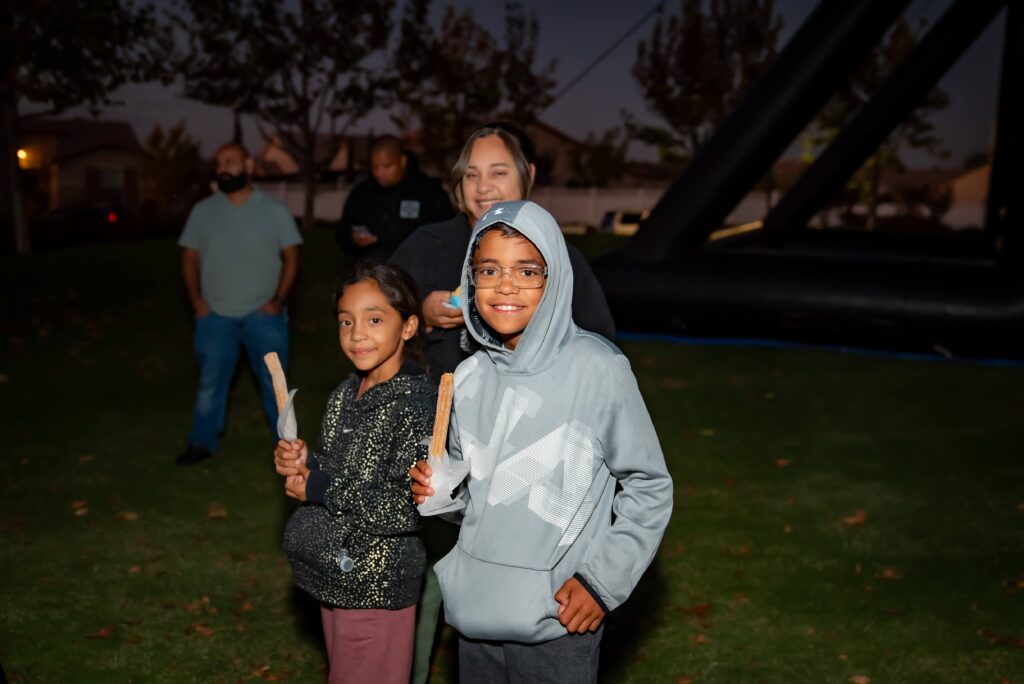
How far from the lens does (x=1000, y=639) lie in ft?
17.3

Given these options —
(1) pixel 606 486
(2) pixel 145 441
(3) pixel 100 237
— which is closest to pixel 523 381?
(1) pixel 606 486

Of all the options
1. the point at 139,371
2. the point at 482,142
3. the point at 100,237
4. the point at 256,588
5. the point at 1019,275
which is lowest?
the point at 100,237

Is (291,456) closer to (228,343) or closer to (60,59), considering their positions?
(228,343)

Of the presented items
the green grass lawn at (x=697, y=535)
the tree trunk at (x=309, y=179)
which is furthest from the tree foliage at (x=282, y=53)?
the green grass lawn at (x=697, y=535)

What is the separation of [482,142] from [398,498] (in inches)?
50.5

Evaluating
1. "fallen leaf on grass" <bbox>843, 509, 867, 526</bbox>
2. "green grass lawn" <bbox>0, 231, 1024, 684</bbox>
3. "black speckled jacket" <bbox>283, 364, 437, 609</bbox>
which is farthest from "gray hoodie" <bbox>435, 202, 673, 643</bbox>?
"fallen leaf on grass" <bbox>843, 509, 867, 526</bbox>

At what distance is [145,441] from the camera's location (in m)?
9.04

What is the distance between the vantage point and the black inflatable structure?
458 inches

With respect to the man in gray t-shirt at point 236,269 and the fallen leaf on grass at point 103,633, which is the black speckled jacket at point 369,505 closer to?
the fallen leaf on grass at point 103,633

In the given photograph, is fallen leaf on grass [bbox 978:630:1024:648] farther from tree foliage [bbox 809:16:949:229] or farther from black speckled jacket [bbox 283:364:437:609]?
tree foliage [bbox 809:16:949:229]

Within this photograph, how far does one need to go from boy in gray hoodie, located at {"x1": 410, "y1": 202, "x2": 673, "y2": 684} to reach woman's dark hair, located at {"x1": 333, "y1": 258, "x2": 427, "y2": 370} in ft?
2.06

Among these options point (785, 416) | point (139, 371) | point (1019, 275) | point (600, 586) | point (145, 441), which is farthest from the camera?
point (139, 371)

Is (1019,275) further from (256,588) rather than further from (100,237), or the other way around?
(100,237)

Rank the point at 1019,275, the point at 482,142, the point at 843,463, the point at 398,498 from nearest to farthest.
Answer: the point at 398,498 → the point at 482,142 → the point at 843,463 → the point at 1019,275
